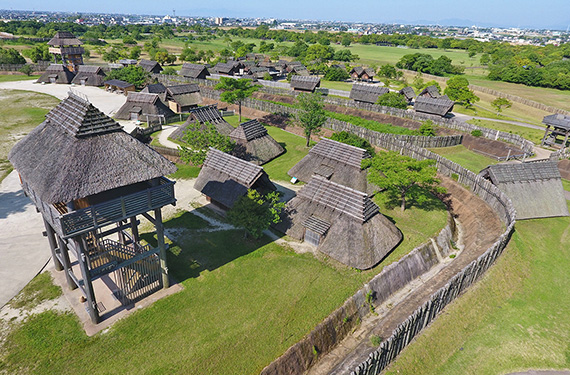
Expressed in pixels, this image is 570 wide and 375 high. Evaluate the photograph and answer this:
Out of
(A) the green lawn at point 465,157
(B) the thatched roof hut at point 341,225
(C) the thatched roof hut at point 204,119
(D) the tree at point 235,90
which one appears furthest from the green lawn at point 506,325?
(D) the tree at point 235,90

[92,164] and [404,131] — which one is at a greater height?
[92,164]

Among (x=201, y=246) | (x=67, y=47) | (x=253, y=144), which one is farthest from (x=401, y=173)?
(x=67, y=47)

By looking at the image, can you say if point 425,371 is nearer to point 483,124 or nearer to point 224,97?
point 224,97

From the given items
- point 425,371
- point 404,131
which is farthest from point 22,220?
point 404,131

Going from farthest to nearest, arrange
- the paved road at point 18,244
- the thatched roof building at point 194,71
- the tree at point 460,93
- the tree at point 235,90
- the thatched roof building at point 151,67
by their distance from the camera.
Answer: the thatched roof building at point 151,67, the thatched roof building at point 194,71, the tree at point 460,93, the tree at point 235,90, the paved road at point 18,244

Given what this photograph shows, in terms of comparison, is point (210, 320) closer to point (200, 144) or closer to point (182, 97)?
point (200, 144)

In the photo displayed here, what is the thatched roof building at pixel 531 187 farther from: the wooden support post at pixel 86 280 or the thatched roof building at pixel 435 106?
the wooden support post at pixel 86 280
